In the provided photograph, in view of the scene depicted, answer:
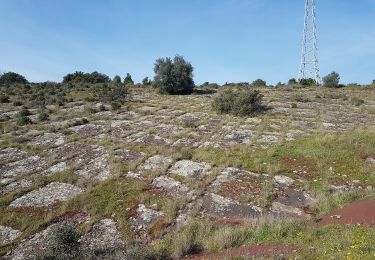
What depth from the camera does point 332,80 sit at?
45688mm

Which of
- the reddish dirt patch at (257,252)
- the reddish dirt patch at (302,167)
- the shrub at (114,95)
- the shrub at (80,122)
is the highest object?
the shrub at (114,95)

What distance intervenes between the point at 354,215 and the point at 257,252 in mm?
3356

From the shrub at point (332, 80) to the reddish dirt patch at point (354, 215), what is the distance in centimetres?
3694

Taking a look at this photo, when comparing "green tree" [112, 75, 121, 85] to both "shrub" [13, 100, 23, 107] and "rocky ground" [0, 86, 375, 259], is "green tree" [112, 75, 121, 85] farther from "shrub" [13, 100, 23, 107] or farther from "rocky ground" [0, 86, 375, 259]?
"rocky ground" [0, 86, 375, 259]

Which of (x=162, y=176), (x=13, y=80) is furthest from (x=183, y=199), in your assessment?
(x=13, y=80)

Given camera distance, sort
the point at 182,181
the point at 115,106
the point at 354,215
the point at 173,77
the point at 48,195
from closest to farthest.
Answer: the point at 354,215 < the point at 48,195 < the point at 182,181 < the point at 115,106 < the point at 173,77

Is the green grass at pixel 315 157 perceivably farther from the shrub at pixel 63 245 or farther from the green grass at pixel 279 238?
the shrub at pixel 63 245

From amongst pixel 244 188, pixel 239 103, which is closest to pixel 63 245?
pixel 244 188

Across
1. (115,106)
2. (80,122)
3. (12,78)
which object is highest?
(12,78)

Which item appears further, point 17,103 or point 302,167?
point 17,103

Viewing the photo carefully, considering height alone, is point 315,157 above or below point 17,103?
below

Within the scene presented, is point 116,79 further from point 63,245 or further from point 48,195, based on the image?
point 63,245

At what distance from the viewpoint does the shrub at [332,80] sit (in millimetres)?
45375

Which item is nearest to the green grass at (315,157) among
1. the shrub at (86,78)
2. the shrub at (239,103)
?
the shrub at (239,103)
